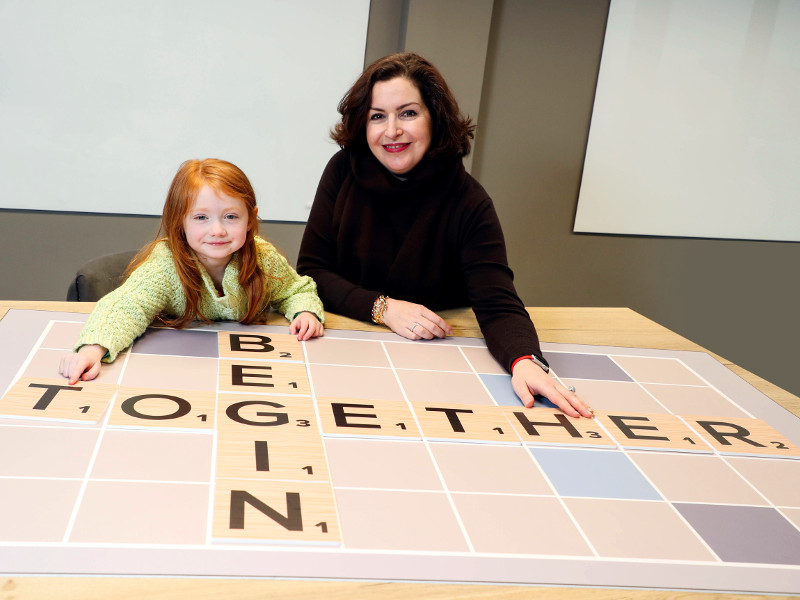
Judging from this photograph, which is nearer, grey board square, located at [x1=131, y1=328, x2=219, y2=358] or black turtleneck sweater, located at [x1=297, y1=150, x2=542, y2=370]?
grey board square, located at [x1=131, y1=328, x2=219, y2=358]

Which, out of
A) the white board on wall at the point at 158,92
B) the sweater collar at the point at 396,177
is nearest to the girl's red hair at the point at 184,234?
the sweater collar at the point at 396,177

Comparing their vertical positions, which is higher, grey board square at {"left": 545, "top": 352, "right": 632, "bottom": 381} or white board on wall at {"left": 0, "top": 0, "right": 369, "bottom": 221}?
white board on wall at {"left": 0, "top": 0, "right": 369, "bottom": 221}

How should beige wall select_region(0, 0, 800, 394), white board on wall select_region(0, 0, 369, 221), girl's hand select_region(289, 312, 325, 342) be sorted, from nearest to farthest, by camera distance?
1. girl's hand select_region(289, 312, 325, 342)
2. white board on wall select_region(0, 0, 369, 221)
3. beige wall select_region(0, 0, 800, 394)

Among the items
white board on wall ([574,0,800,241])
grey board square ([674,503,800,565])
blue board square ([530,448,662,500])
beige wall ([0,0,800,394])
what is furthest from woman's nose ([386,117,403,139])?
white board on wall ([574,0,800,241])

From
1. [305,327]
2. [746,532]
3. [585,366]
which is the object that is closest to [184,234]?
[305,327]

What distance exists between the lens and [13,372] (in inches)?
51.4

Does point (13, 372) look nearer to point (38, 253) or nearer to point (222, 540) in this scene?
point (222, 540)

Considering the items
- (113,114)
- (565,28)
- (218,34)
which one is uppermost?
(565,28)

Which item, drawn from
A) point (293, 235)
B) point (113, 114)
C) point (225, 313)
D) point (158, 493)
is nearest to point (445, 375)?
point (225, 313)

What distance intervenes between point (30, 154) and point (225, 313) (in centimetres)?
169

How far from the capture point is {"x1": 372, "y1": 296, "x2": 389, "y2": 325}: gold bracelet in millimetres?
1801

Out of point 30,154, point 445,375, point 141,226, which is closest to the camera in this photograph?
point 445,375

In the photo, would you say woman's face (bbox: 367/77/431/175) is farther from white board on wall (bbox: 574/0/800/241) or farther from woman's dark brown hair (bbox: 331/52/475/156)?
white board on wall (bbox: 574/0/800/241)

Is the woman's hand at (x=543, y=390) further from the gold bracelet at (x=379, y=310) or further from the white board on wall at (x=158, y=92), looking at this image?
the white board on wall at (x=158, y=92)
